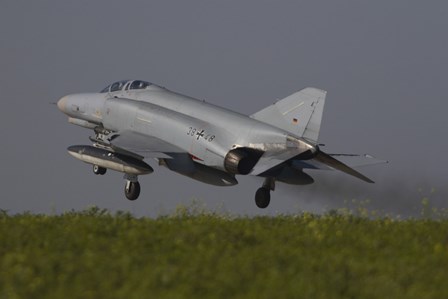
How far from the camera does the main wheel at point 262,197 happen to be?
26812mm

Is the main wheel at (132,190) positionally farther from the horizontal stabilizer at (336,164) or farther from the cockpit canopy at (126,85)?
the horizontal stabilizer at (336,164)

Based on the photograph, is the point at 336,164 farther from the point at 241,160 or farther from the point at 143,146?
the point at 143,146

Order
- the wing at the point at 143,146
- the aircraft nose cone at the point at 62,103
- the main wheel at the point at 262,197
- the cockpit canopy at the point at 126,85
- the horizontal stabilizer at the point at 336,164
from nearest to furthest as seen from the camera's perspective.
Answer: the horizontal stabilizer at the point at 336,164 → the main wheel at the point at 262,197 → the wing at the point at 143,146 → the cockpit canopy at the point at 126,85 → the aircraft nose cone at the point at 62,103

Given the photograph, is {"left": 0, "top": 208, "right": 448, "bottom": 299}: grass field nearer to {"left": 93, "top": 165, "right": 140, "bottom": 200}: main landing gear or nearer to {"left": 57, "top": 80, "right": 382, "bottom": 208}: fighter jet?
{"left": 57, "top": 80, "right": 382, "bottom": 208}: fighter jet

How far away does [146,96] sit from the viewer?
3016 cm

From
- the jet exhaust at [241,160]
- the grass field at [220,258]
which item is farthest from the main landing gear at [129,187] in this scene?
the grass field at [220,258]

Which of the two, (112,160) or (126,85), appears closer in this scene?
(112,160)

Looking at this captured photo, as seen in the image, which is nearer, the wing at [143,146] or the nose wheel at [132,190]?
the wing at [143,146]

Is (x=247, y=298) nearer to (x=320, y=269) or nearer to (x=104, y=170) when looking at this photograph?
(x=320, y=269)

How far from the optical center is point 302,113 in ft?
80.2

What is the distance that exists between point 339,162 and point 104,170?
26.8 ft

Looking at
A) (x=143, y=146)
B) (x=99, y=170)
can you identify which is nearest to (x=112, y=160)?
(x=143, y=146)

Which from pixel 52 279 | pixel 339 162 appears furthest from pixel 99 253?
pixel 339 162

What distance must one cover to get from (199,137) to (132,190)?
3739mm
